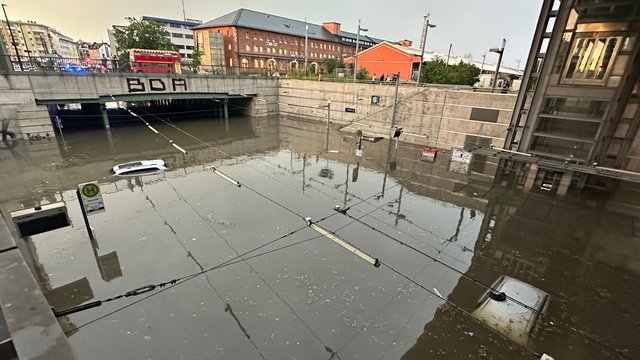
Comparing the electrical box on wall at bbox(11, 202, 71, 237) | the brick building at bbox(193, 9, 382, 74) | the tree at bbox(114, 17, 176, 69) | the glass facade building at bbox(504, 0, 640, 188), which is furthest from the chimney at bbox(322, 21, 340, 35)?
the electrical box on wall at bbox(11, 202, 71, 237)

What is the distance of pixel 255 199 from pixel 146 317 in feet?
21.4

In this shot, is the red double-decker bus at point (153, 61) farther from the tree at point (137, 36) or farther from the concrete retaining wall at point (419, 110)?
the tree at point (137, 36)

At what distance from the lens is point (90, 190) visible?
8.81 m

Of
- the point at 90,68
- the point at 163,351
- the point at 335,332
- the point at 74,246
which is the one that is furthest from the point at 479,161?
the point at 90,68

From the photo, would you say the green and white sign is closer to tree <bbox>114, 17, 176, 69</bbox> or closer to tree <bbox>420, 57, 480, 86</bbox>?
tree <bbox>420, 57, 480, 86</bbox>

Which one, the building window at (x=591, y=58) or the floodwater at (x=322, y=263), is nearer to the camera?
the floodwater at (x=322, y=263)

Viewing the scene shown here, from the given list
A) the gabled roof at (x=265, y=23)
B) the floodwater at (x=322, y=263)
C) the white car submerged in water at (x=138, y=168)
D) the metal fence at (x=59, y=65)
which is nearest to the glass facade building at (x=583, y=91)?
the floodwater at (x=322, y=263)

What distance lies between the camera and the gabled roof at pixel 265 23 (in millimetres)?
61938

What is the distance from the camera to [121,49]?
5447 centimetres

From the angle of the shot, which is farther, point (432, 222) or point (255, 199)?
point (255, 199)

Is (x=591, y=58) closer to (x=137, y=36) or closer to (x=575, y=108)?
(x=575, y=108)

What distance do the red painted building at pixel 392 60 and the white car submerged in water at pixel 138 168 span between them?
40.1 metres

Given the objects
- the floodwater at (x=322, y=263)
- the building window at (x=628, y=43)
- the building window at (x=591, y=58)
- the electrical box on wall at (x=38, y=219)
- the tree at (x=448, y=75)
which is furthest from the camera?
the tree at (x=448, y=75)

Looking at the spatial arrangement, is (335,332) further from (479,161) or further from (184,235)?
(479,161)
